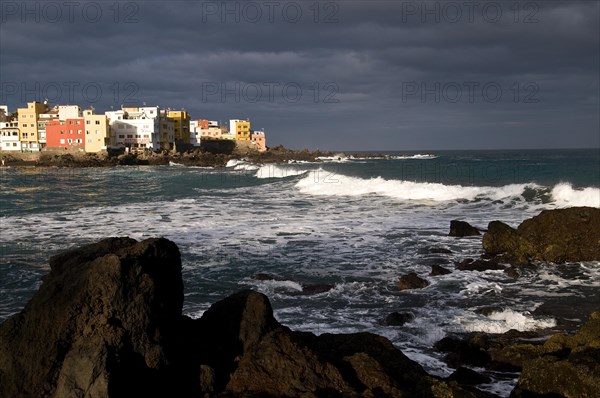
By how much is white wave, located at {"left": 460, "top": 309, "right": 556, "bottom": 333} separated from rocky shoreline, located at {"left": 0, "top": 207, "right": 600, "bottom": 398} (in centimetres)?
221

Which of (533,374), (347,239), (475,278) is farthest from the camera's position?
(347,239)

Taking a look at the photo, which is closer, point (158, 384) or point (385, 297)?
point (158, 384)

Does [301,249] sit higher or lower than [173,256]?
lower

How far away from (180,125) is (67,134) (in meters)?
23.2

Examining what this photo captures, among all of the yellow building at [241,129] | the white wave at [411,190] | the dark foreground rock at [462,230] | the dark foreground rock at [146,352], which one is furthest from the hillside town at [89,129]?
the dark foreground rock at [146,352]

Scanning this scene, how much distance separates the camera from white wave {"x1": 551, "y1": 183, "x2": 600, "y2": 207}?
2598 centimetres

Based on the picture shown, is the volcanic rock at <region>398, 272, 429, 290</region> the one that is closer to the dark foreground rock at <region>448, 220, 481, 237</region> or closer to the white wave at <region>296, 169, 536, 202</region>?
the dark foreground rock at <region>448, 220, 481, 237</region>

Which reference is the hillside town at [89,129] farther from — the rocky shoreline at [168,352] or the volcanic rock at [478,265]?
the rocky shoreline at [168,352]

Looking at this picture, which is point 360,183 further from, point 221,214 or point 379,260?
point 379,260

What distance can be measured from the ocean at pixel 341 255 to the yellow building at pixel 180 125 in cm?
7199

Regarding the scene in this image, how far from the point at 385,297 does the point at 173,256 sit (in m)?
5.61

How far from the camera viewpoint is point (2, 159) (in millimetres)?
81625

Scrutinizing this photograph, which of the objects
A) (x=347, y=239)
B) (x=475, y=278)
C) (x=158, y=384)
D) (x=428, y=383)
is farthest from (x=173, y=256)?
(x=347, y=239)

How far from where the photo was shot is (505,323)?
8.89m
